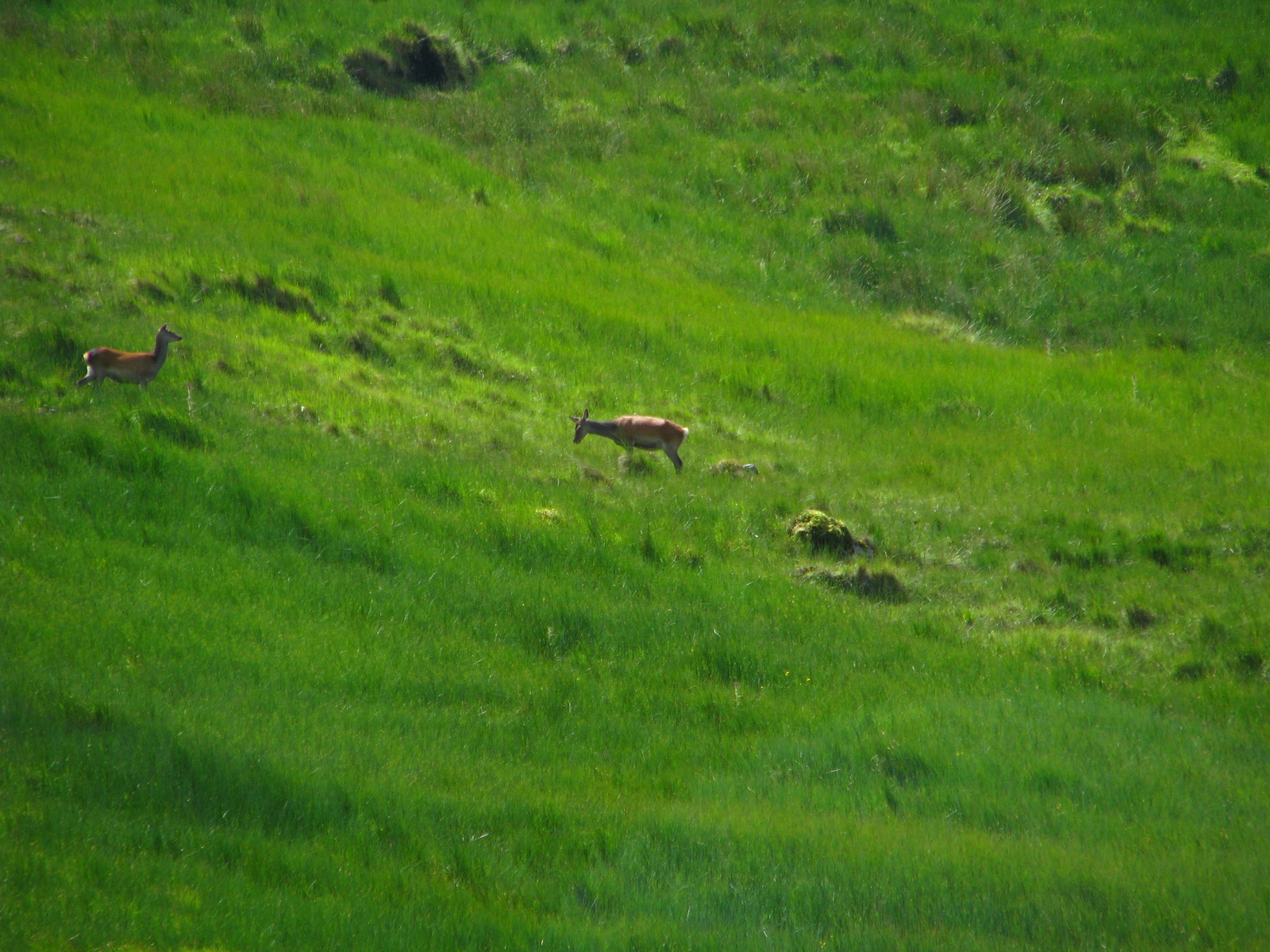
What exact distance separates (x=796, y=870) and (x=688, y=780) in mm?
1639

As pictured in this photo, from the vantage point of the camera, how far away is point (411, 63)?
32.8m

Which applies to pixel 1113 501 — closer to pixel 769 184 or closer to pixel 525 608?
pixel 525 608

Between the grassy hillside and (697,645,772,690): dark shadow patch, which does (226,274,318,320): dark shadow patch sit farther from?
(697,645,772,690): dark shadow patch

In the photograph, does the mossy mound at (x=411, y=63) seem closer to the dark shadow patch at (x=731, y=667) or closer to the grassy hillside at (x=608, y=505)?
the grassy hillside at (x=608, y=505)

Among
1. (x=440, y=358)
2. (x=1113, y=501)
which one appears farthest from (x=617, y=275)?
(x=1113, y=501)

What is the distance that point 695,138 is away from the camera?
111ft

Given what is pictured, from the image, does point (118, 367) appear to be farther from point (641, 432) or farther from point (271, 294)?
point (641, 432)

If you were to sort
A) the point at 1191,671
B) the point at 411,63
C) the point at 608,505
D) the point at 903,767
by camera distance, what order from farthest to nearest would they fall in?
the point at 411,63
the point at 608,505
the point at 1191,671
the point at 903,767

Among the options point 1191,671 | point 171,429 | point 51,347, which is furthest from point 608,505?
point 51,347

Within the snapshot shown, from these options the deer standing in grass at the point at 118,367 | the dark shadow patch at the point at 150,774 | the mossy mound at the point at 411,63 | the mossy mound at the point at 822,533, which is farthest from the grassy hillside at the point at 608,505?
the mossy mound at the point at 411,63

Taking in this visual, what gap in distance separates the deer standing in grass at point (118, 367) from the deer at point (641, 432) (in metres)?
6.52

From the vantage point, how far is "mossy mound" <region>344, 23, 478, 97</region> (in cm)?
3180

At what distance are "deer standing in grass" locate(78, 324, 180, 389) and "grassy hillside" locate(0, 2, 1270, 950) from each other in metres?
0.52

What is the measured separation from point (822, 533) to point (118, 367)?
8.99 m
